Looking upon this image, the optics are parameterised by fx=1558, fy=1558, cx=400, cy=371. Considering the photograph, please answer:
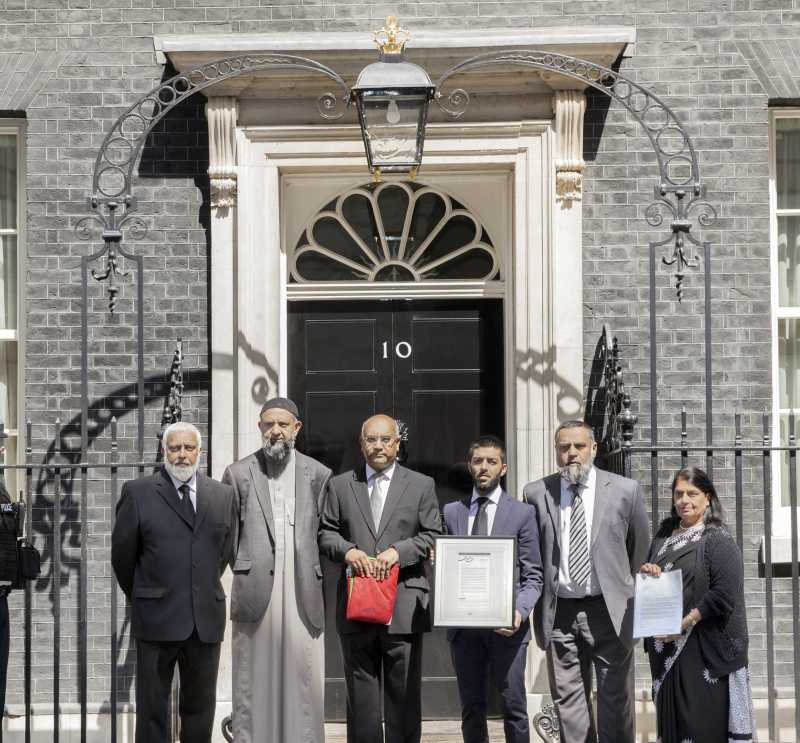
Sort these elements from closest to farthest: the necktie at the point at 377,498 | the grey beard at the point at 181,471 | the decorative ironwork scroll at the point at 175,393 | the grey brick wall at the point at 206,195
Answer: the grey beard at the point at 181,471 < the necktie at the point at 377,498 < the decorative ironwork scroll at the point at 175,393 < the grey brick wall at the point at 206,195

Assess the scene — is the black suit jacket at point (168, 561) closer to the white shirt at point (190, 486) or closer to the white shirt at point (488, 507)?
the white shirt at point (190, 486)

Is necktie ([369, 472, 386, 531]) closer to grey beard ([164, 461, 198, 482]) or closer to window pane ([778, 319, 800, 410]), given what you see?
grey beard ([164, 461, 198, 482])

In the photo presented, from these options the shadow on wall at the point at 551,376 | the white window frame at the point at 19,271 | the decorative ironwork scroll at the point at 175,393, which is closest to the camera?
the decorative ironwork scroll at the point at 175,393

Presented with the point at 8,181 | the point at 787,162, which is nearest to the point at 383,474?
the point at 8,181

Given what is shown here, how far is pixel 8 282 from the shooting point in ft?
33.0

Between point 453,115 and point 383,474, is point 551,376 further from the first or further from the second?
point 383,474

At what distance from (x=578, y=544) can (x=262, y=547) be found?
1.59 metres

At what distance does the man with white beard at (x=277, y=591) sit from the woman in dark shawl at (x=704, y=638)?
174 centimetres

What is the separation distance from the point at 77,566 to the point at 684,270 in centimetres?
420

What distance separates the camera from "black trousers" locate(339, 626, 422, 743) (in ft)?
25.6

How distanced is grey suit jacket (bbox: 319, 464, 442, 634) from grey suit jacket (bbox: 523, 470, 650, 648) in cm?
55

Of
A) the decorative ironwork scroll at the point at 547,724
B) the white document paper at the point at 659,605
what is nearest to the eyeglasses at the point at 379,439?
the white document paper at the point at 659,605

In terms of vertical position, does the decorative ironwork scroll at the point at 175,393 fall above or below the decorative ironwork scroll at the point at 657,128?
below

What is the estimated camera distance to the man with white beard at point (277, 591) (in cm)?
791
